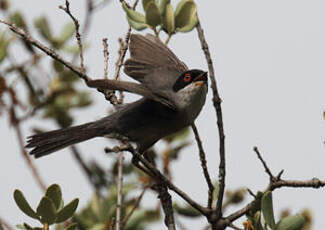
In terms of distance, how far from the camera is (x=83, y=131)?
4863 mm

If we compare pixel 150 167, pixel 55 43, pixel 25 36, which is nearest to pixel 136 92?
pixel 150 167

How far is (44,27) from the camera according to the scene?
199 inches

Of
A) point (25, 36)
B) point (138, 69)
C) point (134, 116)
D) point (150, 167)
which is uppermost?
point (25, 36)

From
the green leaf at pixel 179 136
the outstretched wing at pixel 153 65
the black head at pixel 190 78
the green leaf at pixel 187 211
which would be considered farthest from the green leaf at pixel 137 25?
the green leaf at pixel 187 211

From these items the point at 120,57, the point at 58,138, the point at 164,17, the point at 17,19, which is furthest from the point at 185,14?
the point at 17,19

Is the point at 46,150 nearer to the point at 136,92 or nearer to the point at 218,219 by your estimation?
the point at 136,92

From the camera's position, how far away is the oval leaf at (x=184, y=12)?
3967 mm

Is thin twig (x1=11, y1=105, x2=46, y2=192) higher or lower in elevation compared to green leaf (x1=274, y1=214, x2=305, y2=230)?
higher

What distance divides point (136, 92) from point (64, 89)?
1.45 meters

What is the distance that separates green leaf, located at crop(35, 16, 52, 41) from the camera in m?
5.04

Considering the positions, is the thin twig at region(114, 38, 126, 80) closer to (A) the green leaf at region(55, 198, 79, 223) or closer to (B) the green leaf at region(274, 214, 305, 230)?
(A) the green leaf at region(55, 198, 79, 223)

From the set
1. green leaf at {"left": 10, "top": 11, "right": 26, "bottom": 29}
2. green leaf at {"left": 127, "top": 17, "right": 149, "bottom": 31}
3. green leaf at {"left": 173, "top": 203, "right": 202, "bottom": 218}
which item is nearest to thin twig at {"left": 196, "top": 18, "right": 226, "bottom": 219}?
green leaf at {"left": 173, "top": 203, "right": 202, "bottom": 218}

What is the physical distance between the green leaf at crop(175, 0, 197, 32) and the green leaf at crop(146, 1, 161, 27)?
140mm

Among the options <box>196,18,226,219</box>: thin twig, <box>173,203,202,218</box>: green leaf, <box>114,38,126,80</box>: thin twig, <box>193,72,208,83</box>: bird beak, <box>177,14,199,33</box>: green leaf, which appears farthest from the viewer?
<box>193,72,208,83</box>: bird beak
